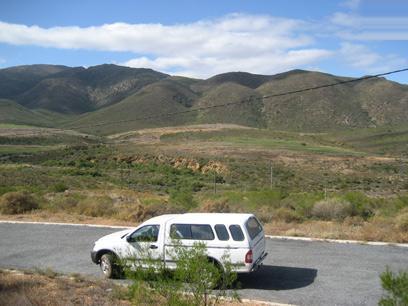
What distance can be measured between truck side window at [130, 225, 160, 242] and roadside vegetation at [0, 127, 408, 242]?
7.51m

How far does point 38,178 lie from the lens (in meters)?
49.7

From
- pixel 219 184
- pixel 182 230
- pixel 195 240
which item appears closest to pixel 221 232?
pixel 195 240

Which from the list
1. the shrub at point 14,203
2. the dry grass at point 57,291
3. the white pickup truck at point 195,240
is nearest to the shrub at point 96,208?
the shrub at point 14,203

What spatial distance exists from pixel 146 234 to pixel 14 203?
1609 centimetres

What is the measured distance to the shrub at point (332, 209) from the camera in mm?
22248

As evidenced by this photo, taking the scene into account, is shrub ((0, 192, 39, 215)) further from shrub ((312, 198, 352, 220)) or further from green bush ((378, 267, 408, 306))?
green bush ((378, 267, 408, 306))

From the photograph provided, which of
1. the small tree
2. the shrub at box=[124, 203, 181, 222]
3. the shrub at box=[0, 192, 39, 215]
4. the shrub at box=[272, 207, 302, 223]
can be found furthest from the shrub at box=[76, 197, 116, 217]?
the small tree

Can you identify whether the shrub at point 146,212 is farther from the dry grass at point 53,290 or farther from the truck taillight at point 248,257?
the truck taillight at point 248,257

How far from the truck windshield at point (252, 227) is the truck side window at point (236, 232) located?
234 mm

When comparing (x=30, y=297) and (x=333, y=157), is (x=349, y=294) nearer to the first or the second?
(x=30, y=297)

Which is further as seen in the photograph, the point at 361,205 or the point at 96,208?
the point at 96,208

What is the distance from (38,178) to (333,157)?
44932mm

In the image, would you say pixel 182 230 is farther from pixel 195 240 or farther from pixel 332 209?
pixel 332 209

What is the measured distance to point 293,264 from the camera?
14.8 metres
